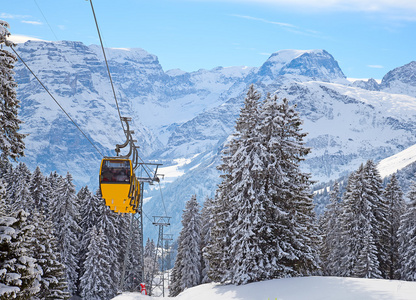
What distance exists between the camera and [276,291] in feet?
57.4

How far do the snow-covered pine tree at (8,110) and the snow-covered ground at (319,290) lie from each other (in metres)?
11.5

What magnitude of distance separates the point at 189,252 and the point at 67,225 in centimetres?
1420

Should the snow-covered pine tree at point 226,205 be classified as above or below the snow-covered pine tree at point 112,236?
above

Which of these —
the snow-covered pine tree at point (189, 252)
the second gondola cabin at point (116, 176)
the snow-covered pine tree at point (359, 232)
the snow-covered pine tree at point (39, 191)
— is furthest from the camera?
the snow-covered pine tree at point (39, 191)

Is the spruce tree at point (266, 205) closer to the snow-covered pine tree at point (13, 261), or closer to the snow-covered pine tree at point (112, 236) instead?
the snow-covered pine tree at point (13, 261)

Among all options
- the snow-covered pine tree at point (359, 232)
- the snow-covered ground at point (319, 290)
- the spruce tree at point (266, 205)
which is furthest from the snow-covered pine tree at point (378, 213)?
the snow-covered ground at point (319, 290)

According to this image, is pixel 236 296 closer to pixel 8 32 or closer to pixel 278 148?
pixel 278 148

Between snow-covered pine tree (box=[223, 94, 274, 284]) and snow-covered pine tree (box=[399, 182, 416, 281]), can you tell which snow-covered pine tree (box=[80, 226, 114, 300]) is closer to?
snow-covered pine tree (box=[223, 94, 274, 284])

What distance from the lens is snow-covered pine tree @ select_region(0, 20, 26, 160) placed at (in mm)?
16422

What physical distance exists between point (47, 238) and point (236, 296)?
50.7 ft

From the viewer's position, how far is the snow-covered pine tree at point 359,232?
35.0 m

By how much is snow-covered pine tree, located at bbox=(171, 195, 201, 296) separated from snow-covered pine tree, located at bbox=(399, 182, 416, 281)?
21814mm

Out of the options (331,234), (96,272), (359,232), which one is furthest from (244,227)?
(331,234)

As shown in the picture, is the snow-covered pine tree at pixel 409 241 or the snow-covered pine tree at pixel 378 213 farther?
the snow-covered pine tree at pixel 378 213
